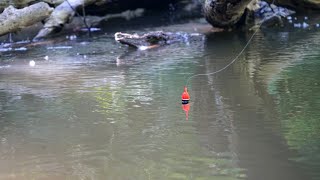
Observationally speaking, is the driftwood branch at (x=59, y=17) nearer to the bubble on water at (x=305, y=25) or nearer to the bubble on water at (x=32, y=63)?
the bubble on water at (x=32, y=63)

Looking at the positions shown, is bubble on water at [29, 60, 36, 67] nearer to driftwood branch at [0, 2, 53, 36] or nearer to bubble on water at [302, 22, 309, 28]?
driftwood branch at [0, 2, 53, 36]

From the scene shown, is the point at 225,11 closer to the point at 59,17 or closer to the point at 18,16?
the point at 59,17

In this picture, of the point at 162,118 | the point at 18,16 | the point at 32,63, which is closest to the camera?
the point at 162,118

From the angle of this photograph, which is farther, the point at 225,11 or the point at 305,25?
the point at 305,25

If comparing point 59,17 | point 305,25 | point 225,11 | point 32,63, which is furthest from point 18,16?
point 305,25

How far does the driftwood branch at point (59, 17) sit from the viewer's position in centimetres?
1522

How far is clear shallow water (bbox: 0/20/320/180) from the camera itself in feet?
15.4

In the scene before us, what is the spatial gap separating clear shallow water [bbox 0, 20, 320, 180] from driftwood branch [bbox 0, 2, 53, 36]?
2234 millimetres

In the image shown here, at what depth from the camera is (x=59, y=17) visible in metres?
15.4

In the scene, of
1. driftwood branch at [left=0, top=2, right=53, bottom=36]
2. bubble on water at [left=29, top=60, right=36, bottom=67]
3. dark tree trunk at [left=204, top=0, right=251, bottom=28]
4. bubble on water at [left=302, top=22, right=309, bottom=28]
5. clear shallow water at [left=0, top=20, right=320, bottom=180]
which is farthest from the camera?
bubble on water at [left=302, top=22, right=309, bottom=28]

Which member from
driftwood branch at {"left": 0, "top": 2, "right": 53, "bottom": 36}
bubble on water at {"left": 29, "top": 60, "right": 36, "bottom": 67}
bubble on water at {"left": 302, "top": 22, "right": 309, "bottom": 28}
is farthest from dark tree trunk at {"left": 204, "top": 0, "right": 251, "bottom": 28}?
bubble on water at {"left": 29, "top": 60, "right": 36, "bottom": 67}

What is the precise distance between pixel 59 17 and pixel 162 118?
1013 centimetres

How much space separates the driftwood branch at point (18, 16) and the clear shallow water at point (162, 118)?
223 centimetres

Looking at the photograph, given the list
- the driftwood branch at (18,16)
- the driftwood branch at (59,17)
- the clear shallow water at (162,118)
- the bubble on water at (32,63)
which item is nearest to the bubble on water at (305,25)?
the clear shallow water at (162,118)
